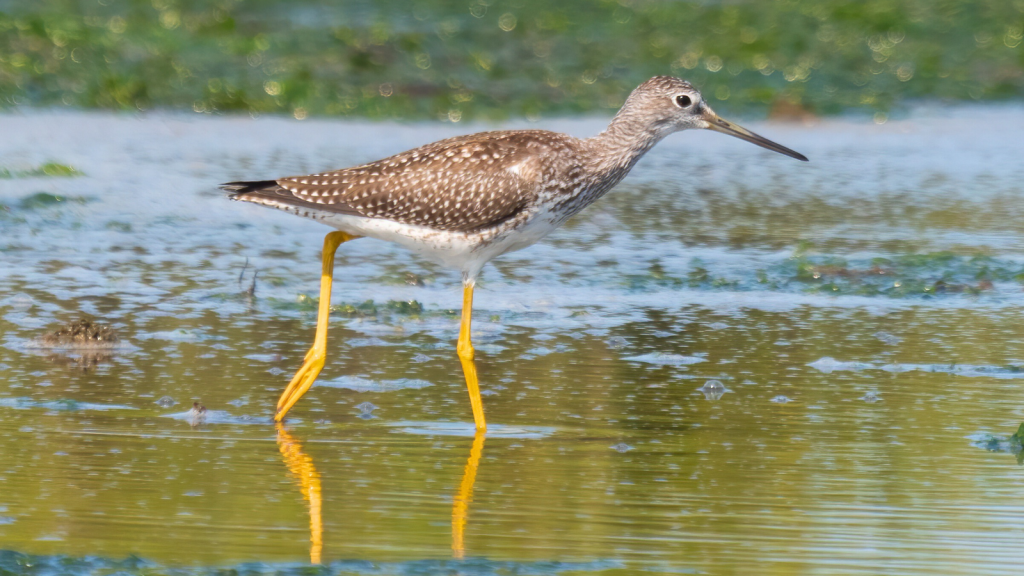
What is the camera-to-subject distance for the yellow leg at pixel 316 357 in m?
6.08

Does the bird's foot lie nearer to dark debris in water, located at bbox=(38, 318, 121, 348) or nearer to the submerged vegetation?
dark debris in water, located at bbox=(38, 318, 121, 348)

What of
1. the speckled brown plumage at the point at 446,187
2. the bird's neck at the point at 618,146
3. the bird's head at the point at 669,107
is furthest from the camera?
the bird's head at the point at 669,107

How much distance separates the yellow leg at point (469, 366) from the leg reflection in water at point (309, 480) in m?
0.75

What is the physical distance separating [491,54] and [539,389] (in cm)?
1255

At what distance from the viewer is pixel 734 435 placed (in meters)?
5.92

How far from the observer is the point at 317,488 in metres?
5.09

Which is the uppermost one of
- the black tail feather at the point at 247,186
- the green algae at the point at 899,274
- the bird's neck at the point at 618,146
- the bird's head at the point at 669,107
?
the bird's head at the point at 669,107

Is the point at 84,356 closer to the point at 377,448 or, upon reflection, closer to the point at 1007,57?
the point at 377,448

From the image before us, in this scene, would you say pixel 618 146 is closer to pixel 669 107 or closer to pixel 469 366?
pixel 669 107

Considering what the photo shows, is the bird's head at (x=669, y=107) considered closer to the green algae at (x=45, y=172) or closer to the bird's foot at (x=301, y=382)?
the bird's foot at (x=301, y=382)

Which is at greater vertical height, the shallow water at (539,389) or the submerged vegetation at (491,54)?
the submerged vegetation at (491,54)

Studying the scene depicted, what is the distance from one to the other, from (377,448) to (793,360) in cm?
250

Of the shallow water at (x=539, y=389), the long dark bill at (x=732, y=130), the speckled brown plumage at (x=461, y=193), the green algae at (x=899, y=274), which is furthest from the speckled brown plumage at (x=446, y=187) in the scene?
the green algae at (x=899, y=274)

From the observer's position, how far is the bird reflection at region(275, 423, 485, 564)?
447cm
